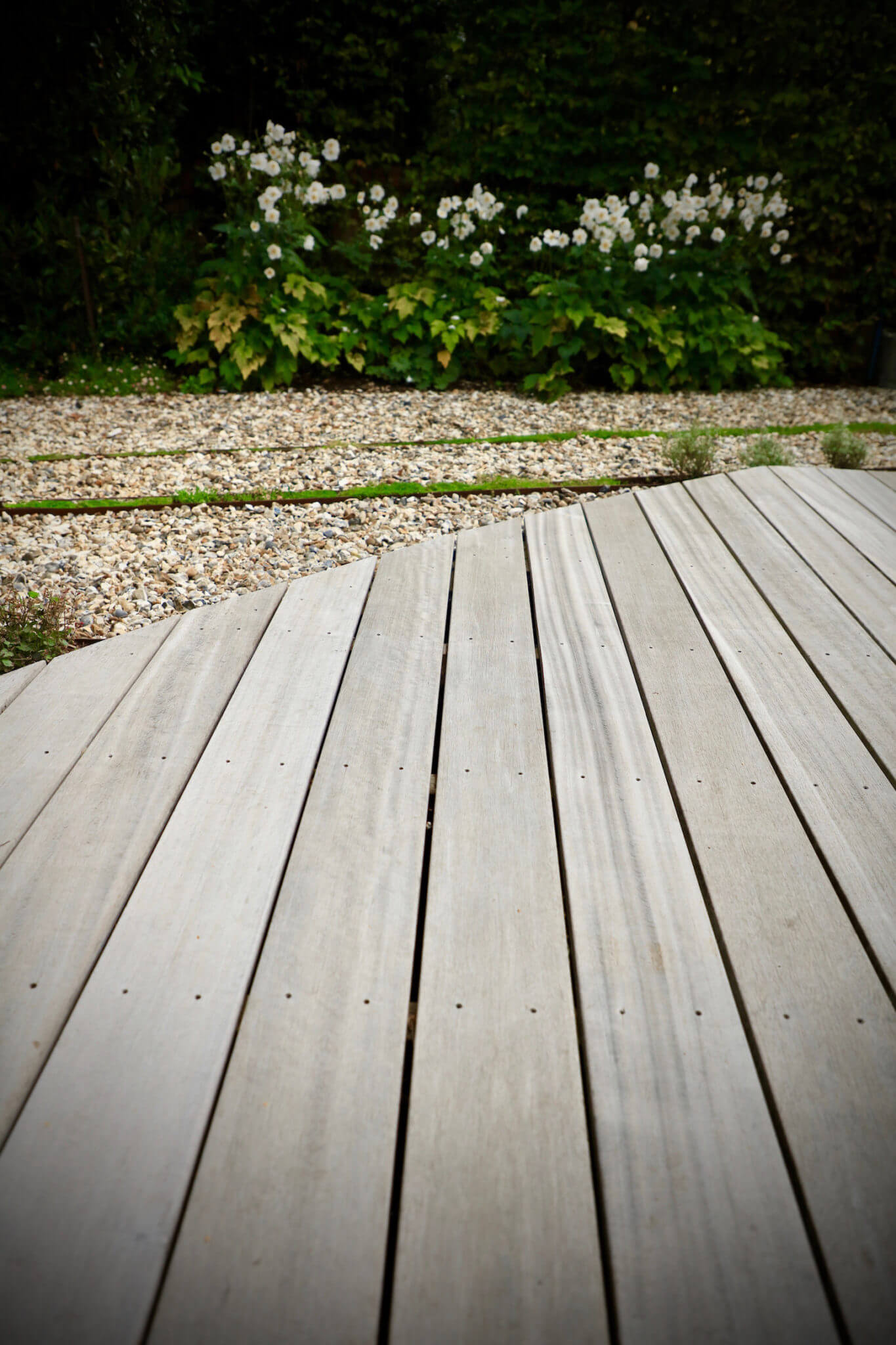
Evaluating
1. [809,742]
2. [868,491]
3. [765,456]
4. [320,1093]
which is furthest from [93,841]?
[765,456]

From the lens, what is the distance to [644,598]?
7.03 ft

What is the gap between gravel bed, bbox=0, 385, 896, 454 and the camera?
3.87 m

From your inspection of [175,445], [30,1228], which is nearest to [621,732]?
[30,1228]

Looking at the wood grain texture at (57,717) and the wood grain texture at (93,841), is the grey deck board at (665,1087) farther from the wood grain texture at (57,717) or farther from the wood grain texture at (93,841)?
the wood grain texture at (57,717)

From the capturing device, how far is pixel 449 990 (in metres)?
1.07

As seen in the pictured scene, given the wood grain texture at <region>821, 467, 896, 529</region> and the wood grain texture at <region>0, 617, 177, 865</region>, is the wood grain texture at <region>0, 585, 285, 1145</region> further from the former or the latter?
the wood grain texture at <region>821, 467, 896, 529</region>

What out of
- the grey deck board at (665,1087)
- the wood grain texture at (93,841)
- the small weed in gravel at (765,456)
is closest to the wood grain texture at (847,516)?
the small weed in gravel at (765,456)

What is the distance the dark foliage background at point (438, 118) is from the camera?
4.84m

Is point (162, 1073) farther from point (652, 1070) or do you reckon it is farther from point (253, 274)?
point (253, 274)

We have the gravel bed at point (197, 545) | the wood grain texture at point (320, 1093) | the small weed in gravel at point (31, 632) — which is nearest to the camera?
the wood grain texture at point (320, 1093)

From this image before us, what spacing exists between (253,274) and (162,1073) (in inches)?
185

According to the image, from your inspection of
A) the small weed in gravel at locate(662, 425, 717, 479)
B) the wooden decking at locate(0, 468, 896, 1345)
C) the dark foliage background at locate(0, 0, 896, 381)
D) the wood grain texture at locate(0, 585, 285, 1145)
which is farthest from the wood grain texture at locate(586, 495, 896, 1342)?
the dark foliage background at locate(0, 0, 896, 381)

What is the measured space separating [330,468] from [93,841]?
93.4 inches

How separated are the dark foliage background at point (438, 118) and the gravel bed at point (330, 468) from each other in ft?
7.41
